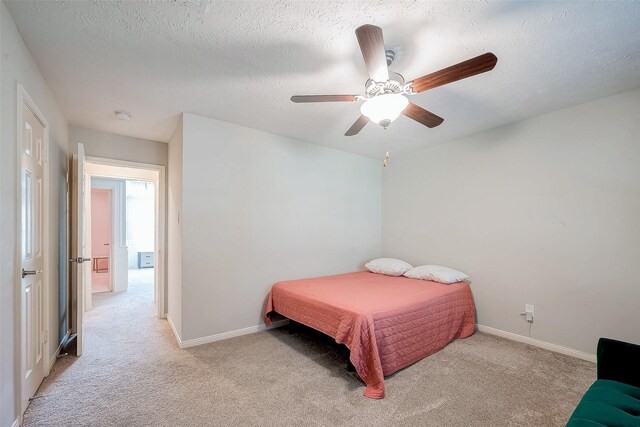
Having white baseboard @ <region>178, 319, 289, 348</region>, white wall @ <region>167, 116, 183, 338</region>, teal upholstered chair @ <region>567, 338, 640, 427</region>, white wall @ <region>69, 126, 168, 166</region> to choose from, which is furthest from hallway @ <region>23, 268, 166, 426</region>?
teal upholstered chair @ <region>567, 338, 640, 427</region>

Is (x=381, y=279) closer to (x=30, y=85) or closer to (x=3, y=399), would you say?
(x=3, y=399)

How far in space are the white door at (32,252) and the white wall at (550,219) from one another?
4004mm

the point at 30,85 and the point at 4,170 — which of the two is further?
the point at 30,85

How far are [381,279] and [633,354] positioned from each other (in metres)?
2.24

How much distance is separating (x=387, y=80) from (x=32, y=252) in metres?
2.68

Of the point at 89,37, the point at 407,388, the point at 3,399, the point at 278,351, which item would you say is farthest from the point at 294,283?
the point at 89,37

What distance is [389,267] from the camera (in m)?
3.82

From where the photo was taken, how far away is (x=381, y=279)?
358 centimetres

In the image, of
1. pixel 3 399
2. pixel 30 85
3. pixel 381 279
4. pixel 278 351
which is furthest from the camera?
pixel 381 279

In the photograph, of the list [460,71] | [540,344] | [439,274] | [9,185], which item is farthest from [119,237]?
[540,344]

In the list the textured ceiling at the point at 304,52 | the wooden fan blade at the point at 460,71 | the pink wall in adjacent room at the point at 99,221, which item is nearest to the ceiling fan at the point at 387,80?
the wooden fan blade at the point at 460,71

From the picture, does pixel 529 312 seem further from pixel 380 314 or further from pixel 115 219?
pixel 115 219

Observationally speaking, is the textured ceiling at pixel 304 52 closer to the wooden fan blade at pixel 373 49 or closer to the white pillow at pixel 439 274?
the wooden fan blade at pixel 373 49

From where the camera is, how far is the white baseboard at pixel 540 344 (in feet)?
8.52
